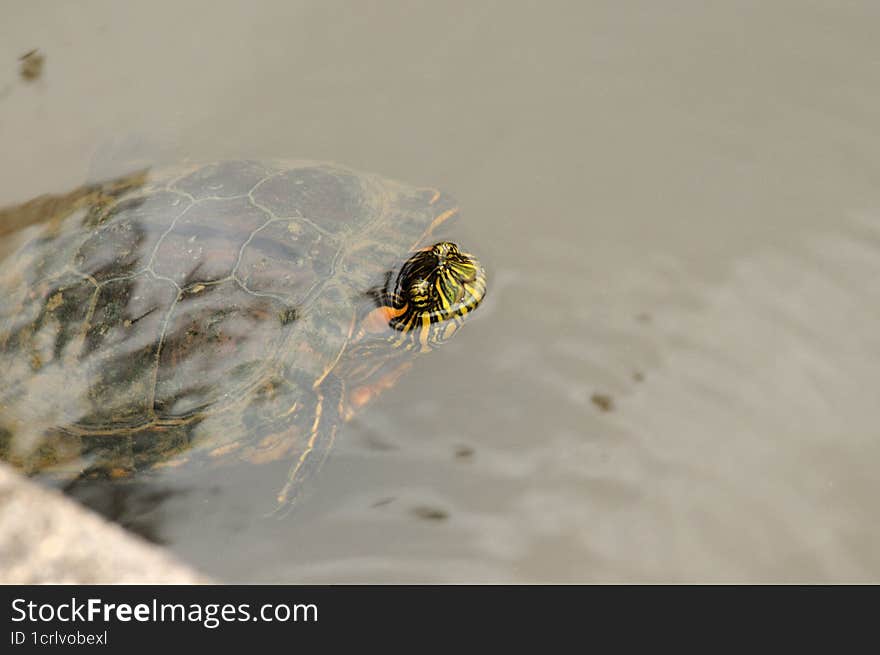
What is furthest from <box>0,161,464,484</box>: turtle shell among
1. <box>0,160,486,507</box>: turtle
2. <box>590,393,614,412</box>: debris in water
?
<box>590,393,614,412</box>: debris in water

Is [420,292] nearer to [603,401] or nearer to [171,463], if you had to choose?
[603,401]

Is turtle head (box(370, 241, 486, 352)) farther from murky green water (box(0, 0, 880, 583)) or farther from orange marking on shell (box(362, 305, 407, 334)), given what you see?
murky green water (box(0, 0, 880, 583))

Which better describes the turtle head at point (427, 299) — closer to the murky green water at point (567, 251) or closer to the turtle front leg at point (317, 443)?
the murky green water at point (567, 251)

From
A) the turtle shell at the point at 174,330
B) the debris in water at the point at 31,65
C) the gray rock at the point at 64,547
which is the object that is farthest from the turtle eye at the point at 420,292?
the debris in water at the point at 31,65

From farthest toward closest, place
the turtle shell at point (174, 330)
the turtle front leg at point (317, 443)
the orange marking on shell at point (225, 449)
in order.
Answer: the turtle front leg at point (317, 443) < the orange marking on shell at point (225, 449) < the turtle shell at point (174, 330)

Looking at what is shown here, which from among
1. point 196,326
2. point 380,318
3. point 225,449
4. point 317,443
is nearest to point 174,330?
point 196,326
